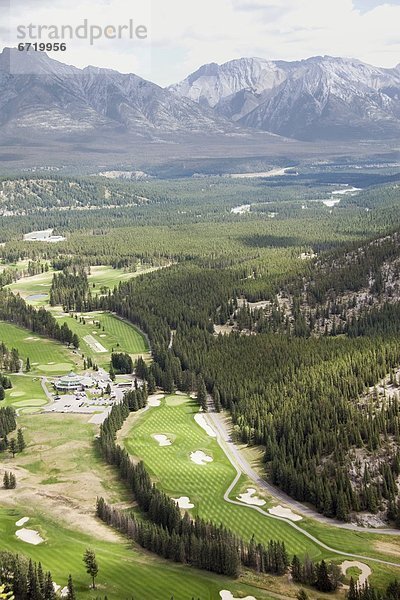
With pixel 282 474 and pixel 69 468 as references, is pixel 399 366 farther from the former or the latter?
pixel 69 468

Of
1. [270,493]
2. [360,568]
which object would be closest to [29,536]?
[270,493]

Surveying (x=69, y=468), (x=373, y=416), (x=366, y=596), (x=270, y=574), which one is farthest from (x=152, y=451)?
(x=366, y=596)

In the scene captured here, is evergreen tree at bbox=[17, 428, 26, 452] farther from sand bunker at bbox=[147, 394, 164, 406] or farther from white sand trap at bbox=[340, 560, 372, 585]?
white sand trap at bbox=[340, 560, 372, 585]

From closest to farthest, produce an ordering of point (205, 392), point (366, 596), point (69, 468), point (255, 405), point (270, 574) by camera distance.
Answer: point (366, 596), point (270, 574), point (69, 468), point (255, 405), point (205, 392)

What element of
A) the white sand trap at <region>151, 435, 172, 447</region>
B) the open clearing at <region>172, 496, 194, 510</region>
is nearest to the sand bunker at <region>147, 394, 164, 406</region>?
the white sand trap at <region>151, 435, 172, 447</region>

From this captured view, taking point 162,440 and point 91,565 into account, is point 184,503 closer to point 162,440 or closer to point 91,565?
point 162,440
